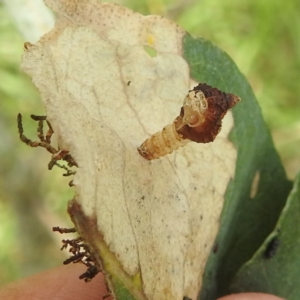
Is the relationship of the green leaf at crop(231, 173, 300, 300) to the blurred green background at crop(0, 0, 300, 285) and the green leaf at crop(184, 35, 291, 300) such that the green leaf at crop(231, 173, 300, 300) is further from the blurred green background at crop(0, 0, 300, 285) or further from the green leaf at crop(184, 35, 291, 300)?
the blurred green background at crop(0, 0, 300, 285)

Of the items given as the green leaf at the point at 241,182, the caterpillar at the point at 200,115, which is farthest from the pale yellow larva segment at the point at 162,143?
the green leaf at the point at 241,182

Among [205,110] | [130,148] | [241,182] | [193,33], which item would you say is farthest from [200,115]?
[193,33]

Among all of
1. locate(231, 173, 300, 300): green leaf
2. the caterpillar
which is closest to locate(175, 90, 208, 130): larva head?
the caterpillar

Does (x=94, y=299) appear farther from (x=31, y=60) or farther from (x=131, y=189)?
(x=31, y=60)

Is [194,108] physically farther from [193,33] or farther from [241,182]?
[193,33]

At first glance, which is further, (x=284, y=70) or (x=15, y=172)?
(x=284, y=70)

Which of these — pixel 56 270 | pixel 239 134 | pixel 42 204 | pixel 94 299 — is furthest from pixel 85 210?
pixel 42 204

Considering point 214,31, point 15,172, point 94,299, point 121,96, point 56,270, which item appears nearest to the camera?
point 121,96
